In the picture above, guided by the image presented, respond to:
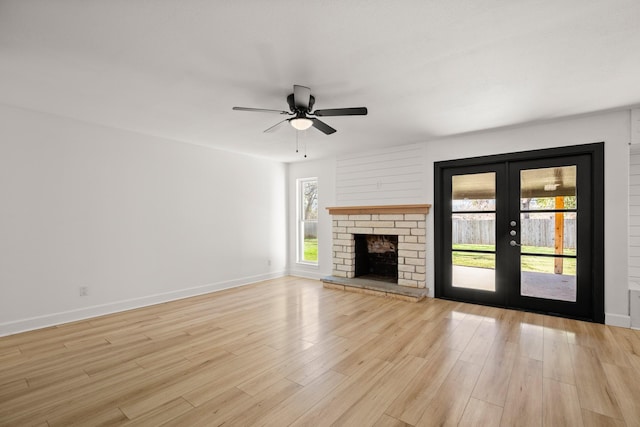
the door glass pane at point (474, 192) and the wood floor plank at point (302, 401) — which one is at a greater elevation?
the door glass pane at point (474, 192)

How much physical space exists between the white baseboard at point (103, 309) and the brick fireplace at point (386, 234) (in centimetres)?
197

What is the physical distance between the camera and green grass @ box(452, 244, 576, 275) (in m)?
3.80

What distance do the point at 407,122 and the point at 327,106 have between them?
1185 millimetres

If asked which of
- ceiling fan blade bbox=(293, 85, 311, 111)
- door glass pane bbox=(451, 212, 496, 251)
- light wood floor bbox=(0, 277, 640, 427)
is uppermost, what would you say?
ceiling fan blade bbox=(293, 85, 311, 111)

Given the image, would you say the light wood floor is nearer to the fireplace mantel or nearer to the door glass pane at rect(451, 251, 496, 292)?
the door glass pane at rect(451, 251, 496, 292)

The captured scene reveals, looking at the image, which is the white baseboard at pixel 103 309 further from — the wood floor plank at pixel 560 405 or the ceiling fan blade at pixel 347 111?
the wood floor plank at pixel 560 405

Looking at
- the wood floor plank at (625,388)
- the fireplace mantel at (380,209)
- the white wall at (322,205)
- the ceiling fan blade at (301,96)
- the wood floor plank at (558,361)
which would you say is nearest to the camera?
the wood floor plank at (625,388)

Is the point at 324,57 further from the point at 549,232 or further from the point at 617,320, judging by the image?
the point at 617,320

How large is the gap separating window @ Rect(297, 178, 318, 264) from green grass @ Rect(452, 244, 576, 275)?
115 inches

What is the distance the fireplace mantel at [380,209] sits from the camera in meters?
4.79

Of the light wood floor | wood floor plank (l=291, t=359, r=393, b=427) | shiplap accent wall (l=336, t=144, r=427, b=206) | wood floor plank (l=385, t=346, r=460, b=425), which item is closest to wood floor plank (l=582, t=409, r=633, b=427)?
the light wood floor

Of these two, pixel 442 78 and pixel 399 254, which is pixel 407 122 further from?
pixel 399 254

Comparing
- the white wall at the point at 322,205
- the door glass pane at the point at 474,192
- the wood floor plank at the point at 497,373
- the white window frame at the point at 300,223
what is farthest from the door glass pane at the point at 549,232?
the white window frame at the point at 300,223

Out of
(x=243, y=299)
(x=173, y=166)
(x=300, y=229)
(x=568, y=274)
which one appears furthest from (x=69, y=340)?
(x=568, y=274)
